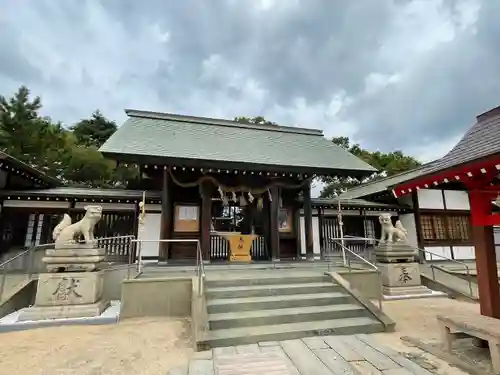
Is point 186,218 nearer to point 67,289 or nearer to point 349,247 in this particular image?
point 67,289

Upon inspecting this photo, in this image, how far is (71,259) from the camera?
211 inches

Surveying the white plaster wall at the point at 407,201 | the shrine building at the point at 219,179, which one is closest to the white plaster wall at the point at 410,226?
the white plaster wall at the point at 407,201

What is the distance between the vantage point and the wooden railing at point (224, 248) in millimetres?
9555

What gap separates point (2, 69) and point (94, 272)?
651 inches

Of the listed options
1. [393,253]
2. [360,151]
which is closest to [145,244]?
[393,253]

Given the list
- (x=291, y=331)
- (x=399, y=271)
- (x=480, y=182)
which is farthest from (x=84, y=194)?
(x=480, y=182)

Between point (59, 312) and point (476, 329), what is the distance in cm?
641

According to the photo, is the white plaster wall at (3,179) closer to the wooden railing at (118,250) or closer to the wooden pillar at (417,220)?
the wooden railing at (118,250)

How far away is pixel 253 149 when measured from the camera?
985cm

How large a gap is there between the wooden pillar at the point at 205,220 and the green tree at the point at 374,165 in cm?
1709

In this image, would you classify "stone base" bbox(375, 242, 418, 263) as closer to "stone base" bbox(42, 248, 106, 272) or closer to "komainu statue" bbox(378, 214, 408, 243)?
"komainu statue" bbox(378, 214, 408, 243)

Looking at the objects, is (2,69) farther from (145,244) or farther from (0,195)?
(145,244)

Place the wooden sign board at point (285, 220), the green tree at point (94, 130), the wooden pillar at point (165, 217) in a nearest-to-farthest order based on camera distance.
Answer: the wooden pillar at point (165, 217) < the wooden sign board at point (285, 220) < the green tree at point (94, 130)

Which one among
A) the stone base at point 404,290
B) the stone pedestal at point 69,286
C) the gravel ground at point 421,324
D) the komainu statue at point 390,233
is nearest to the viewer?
the gravel ground at point 421,324
